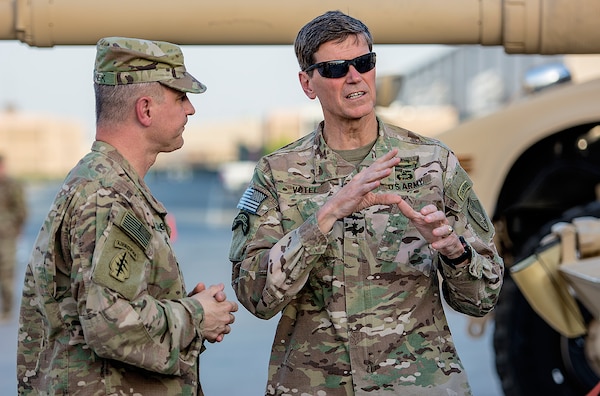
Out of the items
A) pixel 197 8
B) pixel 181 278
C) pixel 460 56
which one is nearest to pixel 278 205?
pixel 181 278

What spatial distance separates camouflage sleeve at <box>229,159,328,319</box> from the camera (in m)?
3.11

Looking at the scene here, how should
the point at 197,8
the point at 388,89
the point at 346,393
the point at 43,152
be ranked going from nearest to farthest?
the point at 346,393 → the point at 197,8 → the point at 388,89 → the point at 43,152

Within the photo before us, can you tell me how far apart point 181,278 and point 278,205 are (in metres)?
0.38

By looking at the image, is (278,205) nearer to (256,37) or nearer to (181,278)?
(181,278)

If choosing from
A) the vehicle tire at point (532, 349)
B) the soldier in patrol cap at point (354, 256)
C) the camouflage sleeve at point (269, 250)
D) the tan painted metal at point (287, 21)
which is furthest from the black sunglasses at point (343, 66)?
the vehicle tire at point (532, 349)

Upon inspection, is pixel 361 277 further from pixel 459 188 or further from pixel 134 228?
pixel 134 228

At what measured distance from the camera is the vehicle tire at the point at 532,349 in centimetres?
567

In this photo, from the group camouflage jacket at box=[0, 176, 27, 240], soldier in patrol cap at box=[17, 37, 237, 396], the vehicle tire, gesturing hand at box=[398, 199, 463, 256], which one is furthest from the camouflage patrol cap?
camouflage jacket at box=[0, 176, 27, 240]

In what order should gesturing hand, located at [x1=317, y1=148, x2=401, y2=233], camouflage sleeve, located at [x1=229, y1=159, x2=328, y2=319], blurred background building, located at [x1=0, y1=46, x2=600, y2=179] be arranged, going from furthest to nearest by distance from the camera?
blurred background building, located at [x1=0, y1=46, x2=600, y2=179], camouflage sleeve, located at [x1=229, y1=159, x2=328, y2=319], gesturing hand, located at [x1=317, y1=148, x2=401, y2=233]

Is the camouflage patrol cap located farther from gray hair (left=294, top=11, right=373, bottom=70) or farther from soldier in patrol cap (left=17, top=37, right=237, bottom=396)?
gray hair (left=294, top=11, right=373, bottom=70)

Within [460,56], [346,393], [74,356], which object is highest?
[74,356]

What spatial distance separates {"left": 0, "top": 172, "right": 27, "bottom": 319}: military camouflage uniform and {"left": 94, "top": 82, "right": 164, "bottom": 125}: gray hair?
9112 mm

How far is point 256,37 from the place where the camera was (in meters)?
4.54

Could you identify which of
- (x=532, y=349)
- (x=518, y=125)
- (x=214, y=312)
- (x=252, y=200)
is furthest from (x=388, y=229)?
(x=518, y=125)
